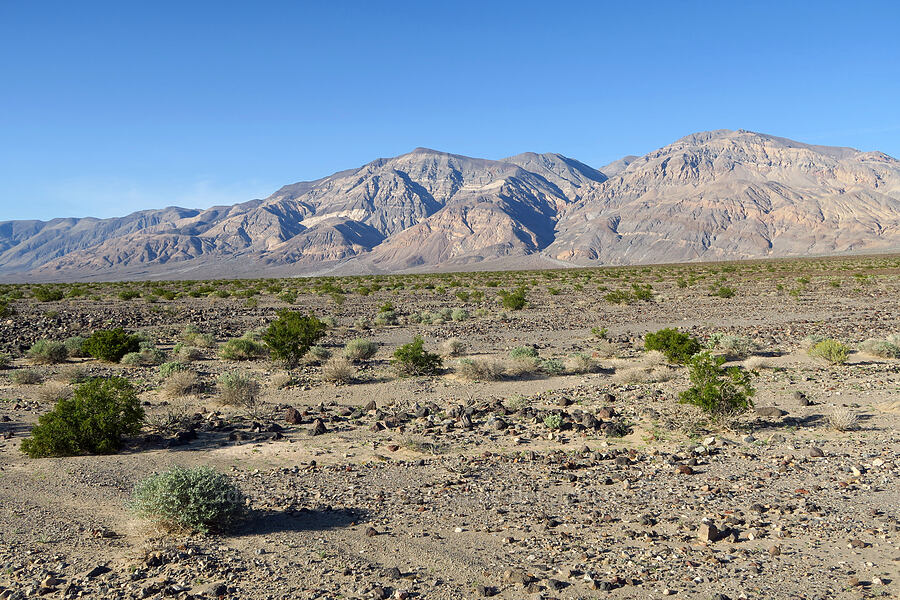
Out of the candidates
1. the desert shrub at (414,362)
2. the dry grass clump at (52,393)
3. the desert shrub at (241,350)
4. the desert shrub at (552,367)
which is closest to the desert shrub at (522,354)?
the desert shrub at (552,367)

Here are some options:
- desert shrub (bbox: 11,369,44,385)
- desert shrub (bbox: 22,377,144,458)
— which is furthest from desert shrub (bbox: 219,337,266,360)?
desert shrub (bbox: 22,377,144,458)

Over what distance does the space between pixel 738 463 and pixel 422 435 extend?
199 inches

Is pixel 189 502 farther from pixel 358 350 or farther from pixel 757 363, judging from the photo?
pixel 757 363

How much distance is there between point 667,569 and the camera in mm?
5668

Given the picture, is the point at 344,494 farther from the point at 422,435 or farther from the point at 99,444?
the point at 99,444

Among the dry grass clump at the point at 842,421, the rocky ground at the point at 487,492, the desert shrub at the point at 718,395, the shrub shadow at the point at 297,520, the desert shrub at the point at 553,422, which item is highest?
the desert shrub at the point at 718,395

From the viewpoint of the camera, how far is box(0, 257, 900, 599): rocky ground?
557 cm

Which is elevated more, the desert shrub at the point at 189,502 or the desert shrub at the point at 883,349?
the desert shrub at the point at 883,349

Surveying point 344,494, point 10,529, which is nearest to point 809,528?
point 344,494

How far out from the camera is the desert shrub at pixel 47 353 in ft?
59.5

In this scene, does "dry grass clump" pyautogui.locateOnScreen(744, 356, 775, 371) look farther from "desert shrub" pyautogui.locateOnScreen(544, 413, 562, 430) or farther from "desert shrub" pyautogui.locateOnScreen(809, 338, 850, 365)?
"desert shrub" pyautogui.locateOnScreen(544, 413, 562, 430)

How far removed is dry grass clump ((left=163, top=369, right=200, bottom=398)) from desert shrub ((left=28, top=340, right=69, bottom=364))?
6.82 m

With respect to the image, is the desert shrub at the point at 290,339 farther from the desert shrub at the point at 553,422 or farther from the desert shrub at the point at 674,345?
the desert shrub at the point at 674,345

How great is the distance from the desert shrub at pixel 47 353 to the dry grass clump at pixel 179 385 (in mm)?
6816
